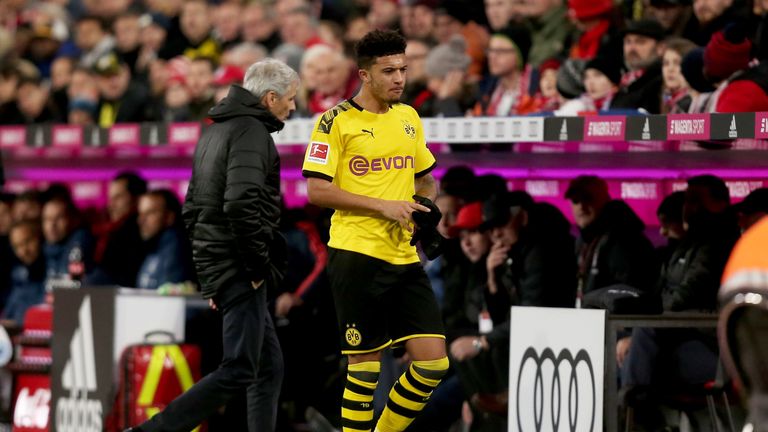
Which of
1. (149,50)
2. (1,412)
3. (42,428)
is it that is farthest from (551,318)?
(149,50)

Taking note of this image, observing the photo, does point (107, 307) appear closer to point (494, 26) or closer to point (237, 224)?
point (237, 224)

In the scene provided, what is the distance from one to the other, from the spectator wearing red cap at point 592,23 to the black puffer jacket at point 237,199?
3.42 m

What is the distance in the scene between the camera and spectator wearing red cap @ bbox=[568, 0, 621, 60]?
1027 cm

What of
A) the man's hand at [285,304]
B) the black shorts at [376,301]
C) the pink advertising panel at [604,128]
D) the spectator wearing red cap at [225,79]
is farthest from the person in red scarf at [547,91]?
the black shorts at [376,301]

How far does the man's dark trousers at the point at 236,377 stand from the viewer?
736 cm

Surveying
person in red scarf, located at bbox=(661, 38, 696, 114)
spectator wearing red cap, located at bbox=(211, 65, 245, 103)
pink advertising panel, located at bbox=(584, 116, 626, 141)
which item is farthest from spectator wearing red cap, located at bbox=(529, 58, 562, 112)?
spectator wearing red cap, located at bbox=(211, 65, 245, 103)

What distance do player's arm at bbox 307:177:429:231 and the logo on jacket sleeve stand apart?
9cm

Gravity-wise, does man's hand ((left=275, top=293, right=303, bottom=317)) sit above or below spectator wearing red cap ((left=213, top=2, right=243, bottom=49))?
below

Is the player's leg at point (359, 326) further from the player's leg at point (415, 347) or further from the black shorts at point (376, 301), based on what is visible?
the player's leg at point (415, 347)

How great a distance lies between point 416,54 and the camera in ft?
37.4

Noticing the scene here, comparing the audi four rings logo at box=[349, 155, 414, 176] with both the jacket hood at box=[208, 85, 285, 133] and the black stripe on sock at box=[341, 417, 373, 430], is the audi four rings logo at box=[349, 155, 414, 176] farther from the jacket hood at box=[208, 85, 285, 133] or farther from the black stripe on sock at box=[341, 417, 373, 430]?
the black stripe on sock at box=[341, 417, 373, 430]

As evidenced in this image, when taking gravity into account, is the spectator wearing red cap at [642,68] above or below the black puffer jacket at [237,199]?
above

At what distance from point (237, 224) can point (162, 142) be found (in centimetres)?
342

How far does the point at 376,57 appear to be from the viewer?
709cm
